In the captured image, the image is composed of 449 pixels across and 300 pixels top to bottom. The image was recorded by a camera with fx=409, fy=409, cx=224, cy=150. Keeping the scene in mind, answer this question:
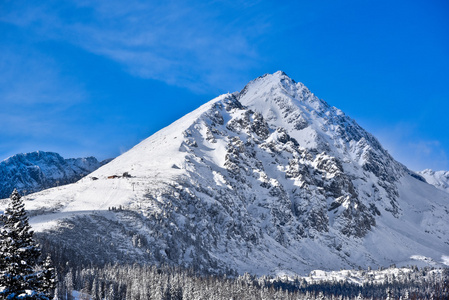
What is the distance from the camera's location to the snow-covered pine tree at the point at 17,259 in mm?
25438

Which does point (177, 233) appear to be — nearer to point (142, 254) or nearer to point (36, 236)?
point (142, 254)

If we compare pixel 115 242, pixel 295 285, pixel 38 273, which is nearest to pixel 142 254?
pixel 115 242

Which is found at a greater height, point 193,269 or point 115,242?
point 115,242

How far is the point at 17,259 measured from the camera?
2572 centimetres

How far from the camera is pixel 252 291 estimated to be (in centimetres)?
15175

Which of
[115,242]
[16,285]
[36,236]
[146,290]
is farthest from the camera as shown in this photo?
[115,242]

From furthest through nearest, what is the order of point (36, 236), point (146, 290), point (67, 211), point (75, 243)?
1. point (67, 211)
2. point (75, 243)
3. point (36, 236)
4. point (146, 290)

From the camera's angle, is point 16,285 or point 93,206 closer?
point 16,285

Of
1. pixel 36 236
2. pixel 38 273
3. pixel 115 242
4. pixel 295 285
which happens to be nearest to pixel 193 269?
pixel 115 242

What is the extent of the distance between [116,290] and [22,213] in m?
105

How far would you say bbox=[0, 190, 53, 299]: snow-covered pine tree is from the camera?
25438 millimetres

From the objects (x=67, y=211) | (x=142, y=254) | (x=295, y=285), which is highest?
(x=67, y=211)

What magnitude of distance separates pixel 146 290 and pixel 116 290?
9121 millimetres

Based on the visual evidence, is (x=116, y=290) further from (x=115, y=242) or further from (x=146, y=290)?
(x=115, y=242)
